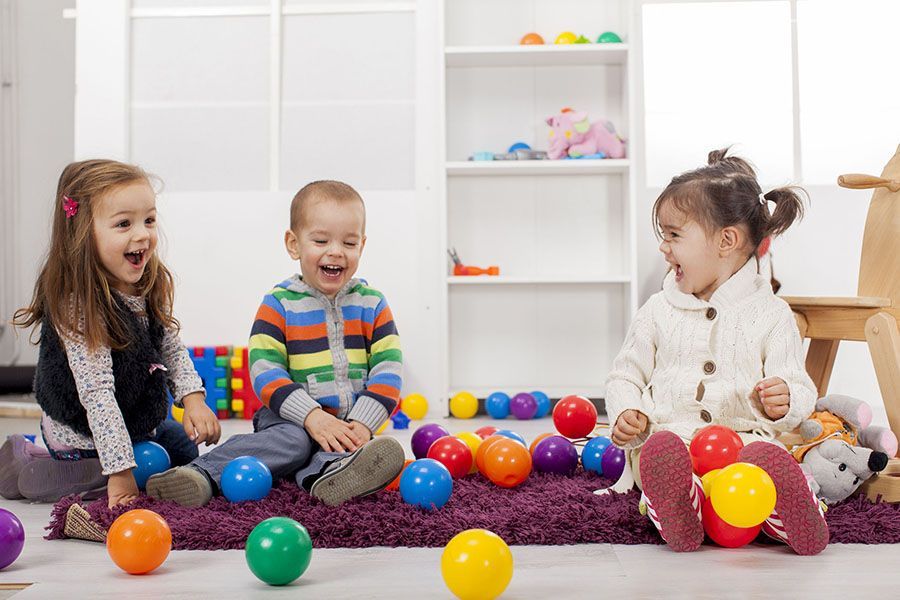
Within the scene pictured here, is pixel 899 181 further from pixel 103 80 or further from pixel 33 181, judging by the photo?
pixel 33 181

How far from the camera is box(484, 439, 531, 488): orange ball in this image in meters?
1.91

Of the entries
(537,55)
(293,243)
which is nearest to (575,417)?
(293,243)

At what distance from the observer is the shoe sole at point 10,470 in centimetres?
201

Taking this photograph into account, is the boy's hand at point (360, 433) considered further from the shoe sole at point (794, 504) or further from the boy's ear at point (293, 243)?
the shoe sole at point (794, 504)

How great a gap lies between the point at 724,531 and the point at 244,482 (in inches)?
33.7

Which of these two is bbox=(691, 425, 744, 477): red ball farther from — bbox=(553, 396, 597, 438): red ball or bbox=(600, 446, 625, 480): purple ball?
bbox=(553, 396, 597, 438): red ball

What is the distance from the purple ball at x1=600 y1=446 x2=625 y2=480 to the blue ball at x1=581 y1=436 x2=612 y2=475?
47 mm

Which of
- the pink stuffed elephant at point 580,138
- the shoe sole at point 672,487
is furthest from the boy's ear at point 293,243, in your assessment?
the pink stuffed elephant at point 580,138

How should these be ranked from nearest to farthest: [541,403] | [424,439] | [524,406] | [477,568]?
[477,568] < [424,439] < [524,406] < [541,403]

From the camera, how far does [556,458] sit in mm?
2092

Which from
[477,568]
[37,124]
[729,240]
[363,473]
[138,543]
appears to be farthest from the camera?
[37,124]

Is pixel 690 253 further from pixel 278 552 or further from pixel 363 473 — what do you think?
pixel 278 552

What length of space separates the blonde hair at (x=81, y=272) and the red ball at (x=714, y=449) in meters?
1.10

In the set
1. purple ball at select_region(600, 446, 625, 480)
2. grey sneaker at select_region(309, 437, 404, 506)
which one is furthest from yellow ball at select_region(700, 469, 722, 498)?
grey sneaker at select_region(309, 437, 404, 506)
